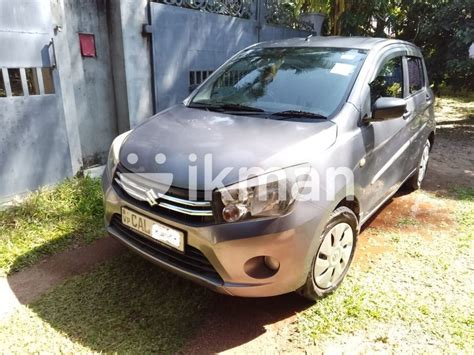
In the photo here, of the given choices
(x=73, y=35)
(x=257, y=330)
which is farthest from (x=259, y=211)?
(x=73, y=35)

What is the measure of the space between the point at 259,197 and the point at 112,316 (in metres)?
1.22

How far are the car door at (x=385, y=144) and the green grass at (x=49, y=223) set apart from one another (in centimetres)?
231

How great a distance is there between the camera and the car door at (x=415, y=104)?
12.0 ft

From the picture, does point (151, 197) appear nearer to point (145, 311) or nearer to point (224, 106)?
point (145, 311)

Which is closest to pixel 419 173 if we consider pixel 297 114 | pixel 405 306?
pixel 405 306

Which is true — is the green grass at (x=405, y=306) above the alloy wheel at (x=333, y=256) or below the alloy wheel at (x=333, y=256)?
below

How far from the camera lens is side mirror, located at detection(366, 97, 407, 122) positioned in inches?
104

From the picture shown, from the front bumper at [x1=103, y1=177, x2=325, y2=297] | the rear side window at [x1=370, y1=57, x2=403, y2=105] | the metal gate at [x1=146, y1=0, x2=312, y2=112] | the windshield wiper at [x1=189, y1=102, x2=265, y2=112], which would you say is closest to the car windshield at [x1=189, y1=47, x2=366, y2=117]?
the windshield wiper at [x1=189, y1=102, x2=265, y2=112]

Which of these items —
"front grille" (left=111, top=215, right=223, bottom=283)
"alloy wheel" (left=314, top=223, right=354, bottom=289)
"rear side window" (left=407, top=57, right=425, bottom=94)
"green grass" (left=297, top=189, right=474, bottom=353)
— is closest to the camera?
"front grille" (left=111, top=215, right=223, bottom=283)

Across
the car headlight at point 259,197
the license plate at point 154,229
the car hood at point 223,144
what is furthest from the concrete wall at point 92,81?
the car headlight at point 259,197

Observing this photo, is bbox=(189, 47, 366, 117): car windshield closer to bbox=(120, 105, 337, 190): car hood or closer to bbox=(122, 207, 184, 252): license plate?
bbox=(120, 105, 337, 190): car hood

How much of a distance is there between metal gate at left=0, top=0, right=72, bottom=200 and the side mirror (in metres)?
2.99

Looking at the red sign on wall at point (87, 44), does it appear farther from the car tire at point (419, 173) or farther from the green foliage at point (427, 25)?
the green foliage at point (427, 25)

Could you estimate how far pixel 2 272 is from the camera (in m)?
2.83
